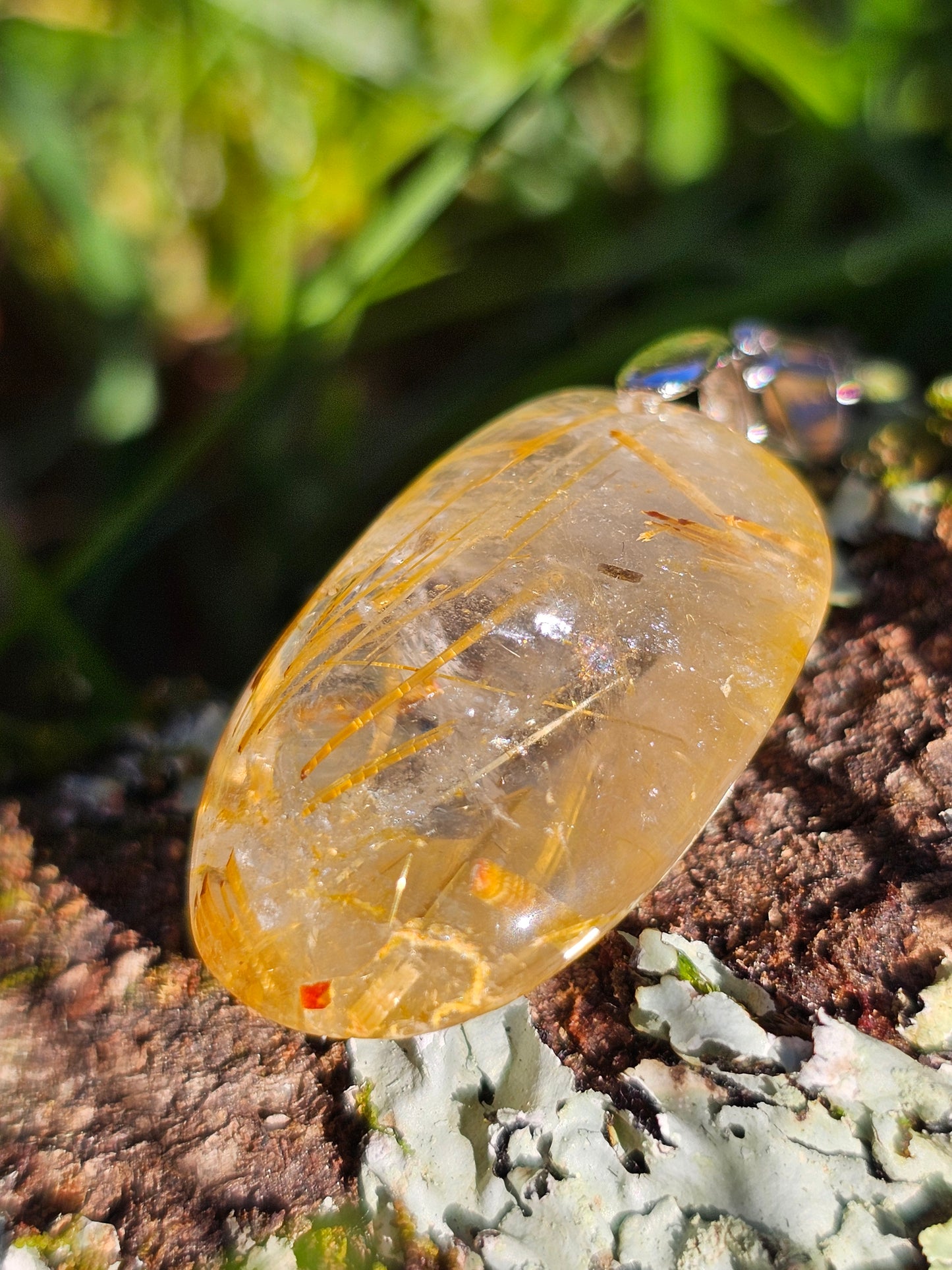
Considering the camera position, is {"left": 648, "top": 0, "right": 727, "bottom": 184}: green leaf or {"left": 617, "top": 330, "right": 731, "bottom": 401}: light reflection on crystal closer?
{"left": 617, "top": 330, "right": 731, "bottom": 401}: light reflection on crystal

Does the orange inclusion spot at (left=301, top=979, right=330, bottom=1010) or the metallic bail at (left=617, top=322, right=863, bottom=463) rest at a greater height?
the metallic bail at (left=617, top=322, right=863, bottom=463)

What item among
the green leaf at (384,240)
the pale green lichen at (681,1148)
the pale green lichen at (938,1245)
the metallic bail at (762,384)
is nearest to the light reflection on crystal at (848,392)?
the metallic bail at (762,384)

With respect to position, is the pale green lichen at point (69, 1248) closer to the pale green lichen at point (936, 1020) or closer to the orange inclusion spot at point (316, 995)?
the orange inclusion spot at point (316, 995)

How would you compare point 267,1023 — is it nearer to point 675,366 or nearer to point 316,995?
point 316,995

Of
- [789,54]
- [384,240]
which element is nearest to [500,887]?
[384,240]

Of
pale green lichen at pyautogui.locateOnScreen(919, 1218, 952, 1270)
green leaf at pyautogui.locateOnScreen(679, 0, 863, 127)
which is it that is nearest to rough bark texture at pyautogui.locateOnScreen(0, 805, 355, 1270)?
pale green lichen at pyautogui.locateOnScreen(919, 1218, 952, 1270)

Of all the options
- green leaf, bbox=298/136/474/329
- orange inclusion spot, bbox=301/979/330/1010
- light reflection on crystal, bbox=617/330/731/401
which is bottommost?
orange inclusion spot, bbox=301/979/330/1010

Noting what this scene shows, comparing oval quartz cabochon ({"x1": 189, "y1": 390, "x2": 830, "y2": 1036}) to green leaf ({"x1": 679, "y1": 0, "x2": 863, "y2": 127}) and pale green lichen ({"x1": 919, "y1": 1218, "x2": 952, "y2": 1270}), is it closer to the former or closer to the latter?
pale green lichen ({"x1": 919, "y1": 1218, "x2": 952, "y2": 1270})
